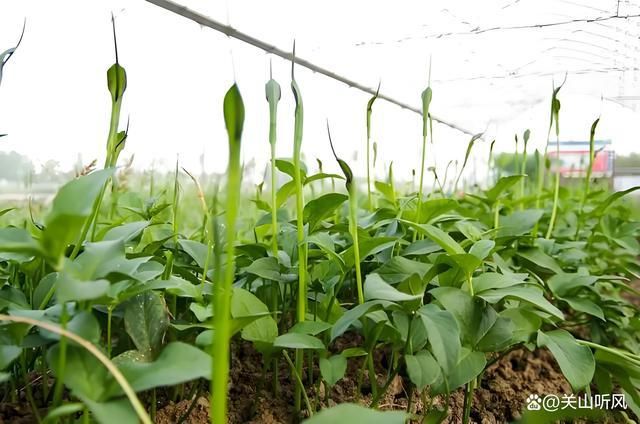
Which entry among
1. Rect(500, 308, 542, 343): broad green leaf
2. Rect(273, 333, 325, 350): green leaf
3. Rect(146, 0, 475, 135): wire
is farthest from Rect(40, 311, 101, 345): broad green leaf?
Rect(146, 0, 475, 135): wire

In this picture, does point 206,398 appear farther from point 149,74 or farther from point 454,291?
point 149,74

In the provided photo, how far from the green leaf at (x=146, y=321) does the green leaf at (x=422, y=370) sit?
0.16 metres

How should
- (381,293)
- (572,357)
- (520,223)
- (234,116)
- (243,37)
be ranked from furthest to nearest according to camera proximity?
(243,37), (520,223), (572,357), (381,293), (234,116)

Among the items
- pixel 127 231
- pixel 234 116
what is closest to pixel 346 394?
pixel 127 231

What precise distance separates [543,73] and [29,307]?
9.11ft

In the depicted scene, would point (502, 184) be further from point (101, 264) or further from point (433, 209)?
point (101, 264)

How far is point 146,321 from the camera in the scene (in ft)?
1.18

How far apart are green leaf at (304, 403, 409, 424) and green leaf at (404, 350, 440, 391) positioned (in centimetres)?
14

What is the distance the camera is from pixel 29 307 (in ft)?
1.23

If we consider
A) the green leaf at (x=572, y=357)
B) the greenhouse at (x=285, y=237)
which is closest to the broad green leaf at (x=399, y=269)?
the greenhouse at (x=285, y=237)

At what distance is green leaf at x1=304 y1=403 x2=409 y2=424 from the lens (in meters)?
0.21

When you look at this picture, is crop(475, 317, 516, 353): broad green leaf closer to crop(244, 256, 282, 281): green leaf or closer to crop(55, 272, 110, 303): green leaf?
crop(244, 256, 282, 281): green leaf

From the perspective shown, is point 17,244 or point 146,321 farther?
point 146,321

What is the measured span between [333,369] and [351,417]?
17 centimetres
